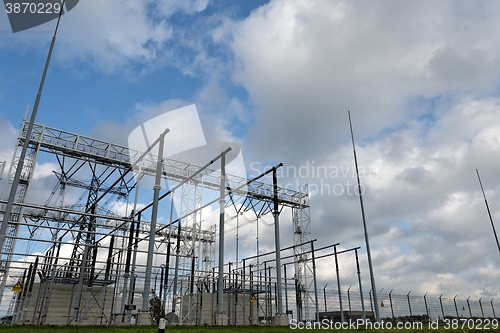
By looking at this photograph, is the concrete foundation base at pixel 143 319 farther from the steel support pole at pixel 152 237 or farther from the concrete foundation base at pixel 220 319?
the concrete foundation base at pixel 220 319

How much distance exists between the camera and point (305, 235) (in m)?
30.6

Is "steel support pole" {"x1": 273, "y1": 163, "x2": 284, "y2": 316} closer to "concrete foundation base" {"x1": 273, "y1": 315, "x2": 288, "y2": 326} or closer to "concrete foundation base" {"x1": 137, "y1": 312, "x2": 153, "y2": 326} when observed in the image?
"concrete foundation base" {"x1": 273, "y1": 315, "x2": 288, "y2": 326}

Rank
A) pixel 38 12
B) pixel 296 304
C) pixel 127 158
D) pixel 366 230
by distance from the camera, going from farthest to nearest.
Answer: pixel 296 304
pixel 127 158
pixel 366 230
pixel 38 12

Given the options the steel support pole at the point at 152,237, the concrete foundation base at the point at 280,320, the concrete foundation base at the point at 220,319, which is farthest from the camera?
the concrete foundation base at the point at 280,320

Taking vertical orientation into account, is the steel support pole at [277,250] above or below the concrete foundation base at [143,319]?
above

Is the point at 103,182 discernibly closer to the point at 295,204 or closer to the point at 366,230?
the point at 295,204

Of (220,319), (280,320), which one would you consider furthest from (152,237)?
(280,320)

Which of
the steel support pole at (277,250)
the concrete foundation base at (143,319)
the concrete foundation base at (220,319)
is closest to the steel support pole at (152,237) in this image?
the concrete foundation base at (143,319)

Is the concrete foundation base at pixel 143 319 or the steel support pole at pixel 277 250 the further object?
the steel support pole at pixel 277 250

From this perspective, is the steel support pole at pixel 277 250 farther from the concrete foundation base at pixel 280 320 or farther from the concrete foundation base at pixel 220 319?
the concrete foundation base at pixel 220 319

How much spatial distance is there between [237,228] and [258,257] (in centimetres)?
375

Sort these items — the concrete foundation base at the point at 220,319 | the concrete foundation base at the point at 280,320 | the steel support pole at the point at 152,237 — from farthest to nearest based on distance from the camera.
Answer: the concrete foundation base at the point at 280,320 < the concrete foundation base at the point at 220,319 < the steel support pole at the point at 152,237

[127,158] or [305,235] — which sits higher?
[127,158]

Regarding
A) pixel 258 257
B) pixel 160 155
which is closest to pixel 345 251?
pixel 258 257
